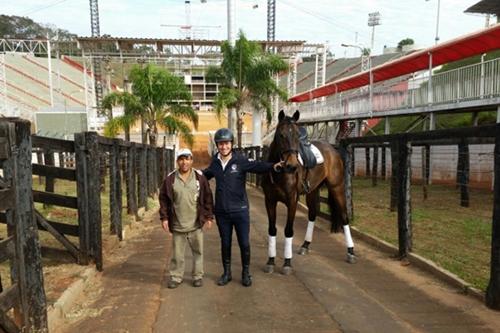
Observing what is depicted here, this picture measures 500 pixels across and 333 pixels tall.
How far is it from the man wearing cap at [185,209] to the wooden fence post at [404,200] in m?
2.99

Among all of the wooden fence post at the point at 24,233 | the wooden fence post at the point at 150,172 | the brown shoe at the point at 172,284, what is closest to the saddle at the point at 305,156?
the brown shoe at the point at 172,284

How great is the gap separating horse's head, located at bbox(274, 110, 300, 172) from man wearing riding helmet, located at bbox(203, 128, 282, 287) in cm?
33

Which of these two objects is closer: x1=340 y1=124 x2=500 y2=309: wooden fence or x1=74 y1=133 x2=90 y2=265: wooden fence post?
x1=340 y1=124 x2=500 y2=309: wooden fence

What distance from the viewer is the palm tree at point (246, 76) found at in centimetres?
2552

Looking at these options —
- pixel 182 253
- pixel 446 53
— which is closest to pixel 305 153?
pixel 182 253

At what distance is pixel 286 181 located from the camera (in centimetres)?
580

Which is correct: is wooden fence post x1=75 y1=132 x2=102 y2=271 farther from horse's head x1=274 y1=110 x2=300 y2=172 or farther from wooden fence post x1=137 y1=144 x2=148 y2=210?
wooden fence post x1=137 y1=144 x2=148 y2=210

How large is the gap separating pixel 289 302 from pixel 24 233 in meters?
2.67

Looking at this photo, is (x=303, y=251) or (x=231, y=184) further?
(x=303, y=251)

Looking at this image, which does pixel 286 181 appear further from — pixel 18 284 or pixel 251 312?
pixel 18 284

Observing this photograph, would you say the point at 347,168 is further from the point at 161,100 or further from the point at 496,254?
the point at 161,100

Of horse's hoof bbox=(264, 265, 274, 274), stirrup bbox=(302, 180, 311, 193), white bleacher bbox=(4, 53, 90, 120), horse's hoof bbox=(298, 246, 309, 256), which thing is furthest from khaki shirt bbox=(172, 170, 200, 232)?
white bleacher bbox=(4, 53, 90, 120)

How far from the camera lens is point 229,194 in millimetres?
5277

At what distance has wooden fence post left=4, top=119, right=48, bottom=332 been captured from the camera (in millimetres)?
3408
